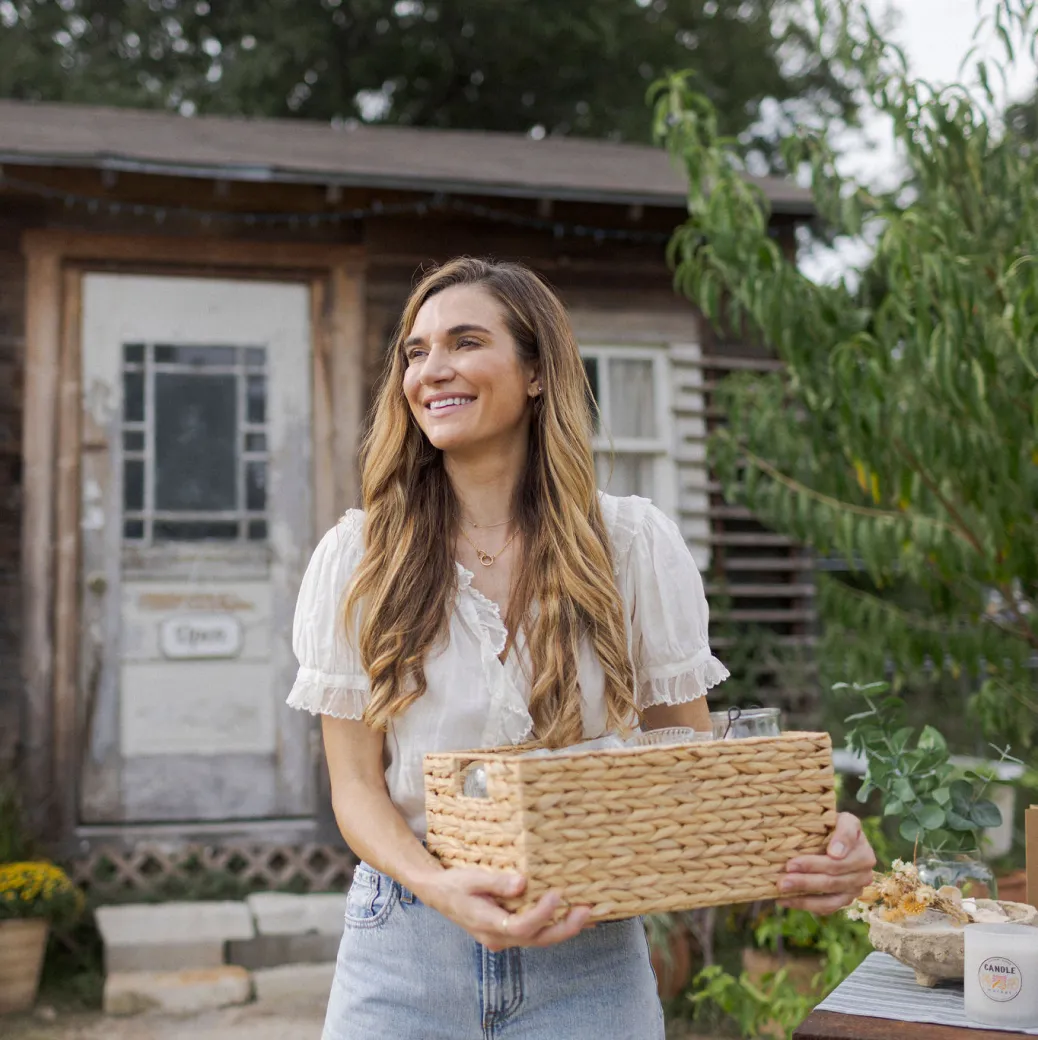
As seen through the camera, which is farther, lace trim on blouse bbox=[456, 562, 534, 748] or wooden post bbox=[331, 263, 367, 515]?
wooden post bbox=[331, 263, 367, 515]

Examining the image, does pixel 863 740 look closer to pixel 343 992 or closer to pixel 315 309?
pixel 343 992

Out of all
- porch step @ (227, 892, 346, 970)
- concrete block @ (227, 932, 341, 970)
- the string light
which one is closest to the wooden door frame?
the string light

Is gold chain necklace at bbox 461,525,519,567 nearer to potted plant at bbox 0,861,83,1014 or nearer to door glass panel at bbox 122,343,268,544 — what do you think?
potted plant at bbox 0,861,83,1014

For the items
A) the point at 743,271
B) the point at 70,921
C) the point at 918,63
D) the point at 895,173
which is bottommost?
the point at 70,921

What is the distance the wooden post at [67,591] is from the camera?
585 cm

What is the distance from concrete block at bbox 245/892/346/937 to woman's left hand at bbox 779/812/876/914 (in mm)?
4109

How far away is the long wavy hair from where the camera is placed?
62.3 inches

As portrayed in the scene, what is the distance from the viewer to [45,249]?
602cm

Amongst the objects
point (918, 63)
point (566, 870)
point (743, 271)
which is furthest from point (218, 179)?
point (566, 870)

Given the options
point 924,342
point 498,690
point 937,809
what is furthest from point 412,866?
point 924,342

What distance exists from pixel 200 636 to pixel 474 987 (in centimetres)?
476

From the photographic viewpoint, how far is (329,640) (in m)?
1.64

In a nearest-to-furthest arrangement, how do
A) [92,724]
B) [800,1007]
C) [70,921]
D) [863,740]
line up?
[863,740] → [800,1007] → [70,921] → [92,724]

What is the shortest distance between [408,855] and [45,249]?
527cm
